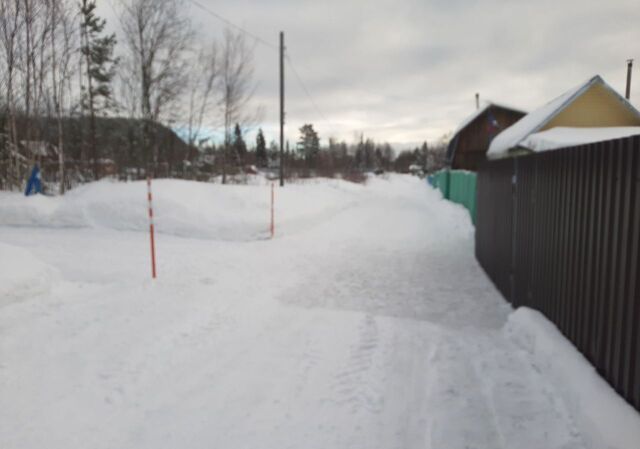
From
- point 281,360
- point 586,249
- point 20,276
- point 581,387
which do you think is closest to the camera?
point 581,387

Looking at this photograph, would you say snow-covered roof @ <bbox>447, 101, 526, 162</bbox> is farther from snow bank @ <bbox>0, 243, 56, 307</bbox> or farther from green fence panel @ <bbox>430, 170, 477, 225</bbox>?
snow bank @ <bbox>0, 243, 56, 307</bbox>

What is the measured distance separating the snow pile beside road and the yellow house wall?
970 centimetres

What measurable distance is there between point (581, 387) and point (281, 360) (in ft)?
8.33

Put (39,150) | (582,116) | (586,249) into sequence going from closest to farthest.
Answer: (586,249)
(582,116)
(39,150)

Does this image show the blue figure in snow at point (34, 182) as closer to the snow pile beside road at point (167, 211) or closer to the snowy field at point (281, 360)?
the snow pile beside road at point (167, 211)

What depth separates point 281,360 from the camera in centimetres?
413

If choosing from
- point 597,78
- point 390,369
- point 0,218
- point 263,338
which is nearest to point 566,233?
point 390,369

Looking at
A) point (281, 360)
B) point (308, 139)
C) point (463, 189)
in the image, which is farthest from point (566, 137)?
point (308, 139)

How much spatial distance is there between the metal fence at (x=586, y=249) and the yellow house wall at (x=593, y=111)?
10.7 meters

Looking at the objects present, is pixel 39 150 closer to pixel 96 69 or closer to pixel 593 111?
pixel 96 69

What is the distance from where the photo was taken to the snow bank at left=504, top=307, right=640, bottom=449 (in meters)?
2.54

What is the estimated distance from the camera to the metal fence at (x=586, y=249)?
112 inches

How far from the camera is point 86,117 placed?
22.7 meters

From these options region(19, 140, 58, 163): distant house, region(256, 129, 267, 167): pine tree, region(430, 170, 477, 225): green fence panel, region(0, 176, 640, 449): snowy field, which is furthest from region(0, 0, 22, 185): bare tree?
region(256, 129, 267, 167): pine tree
